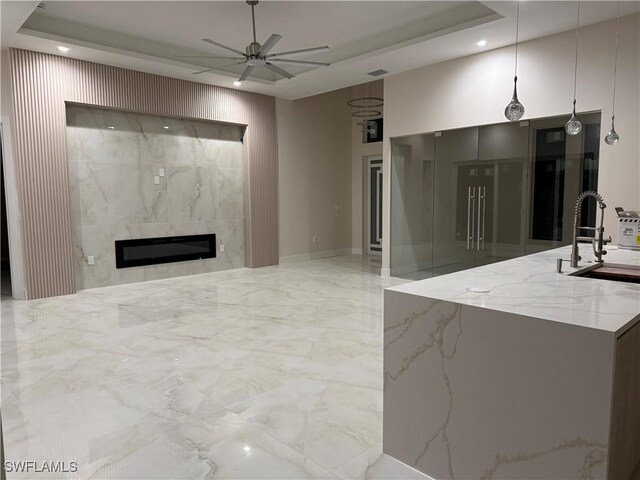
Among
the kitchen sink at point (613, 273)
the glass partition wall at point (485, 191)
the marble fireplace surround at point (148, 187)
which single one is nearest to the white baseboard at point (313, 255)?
the marble fireplace surround at point (148, 187)

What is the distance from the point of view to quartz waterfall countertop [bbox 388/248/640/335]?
1625 millimetres

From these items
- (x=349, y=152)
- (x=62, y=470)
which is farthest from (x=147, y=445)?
(x=349, y=152)

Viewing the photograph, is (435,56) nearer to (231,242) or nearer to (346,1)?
(346,1)

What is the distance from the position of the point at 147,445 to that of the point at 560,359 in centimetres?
200

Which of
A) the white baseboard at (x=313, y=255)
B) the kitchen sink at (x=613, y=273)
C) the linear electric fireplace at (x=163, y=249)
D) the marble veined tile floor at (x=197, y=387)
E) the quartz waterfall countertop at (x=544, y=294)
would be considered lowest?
the marble veined tile floor at (x=197, y=387)

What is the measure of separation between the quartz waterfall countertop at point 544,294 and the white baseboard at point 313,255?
20.2ft

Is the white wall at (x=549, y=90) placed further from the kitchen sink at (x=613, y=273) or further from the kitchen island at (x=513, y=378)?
the kitchen island at (x=513, y=378)

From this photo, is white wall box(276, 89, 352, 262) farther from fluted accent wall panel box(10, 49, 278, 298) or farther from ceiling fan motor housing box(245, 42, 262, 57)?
ceiling fan motor housing box(245, 42, 262, 57)

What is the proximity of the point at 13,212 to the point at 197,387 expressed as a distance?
407 cm

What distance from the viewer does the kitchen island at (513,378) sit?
1.54 m

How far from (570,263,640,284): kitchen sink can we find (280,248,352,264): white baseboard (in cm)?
630

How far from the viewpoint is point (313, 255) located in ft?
30.0

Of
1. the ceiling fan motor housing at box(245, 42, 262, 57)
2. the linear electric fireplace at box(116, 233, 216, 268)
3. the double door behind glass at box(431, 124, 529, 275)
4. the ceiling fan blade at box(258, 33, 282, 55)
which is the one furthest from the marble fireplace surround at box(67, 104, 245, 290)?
the double door behind glass at box(431, 124, 529, 275)

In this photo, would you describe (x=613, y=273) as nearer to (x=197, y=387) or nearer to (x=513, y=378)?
(x=513, y=378)
